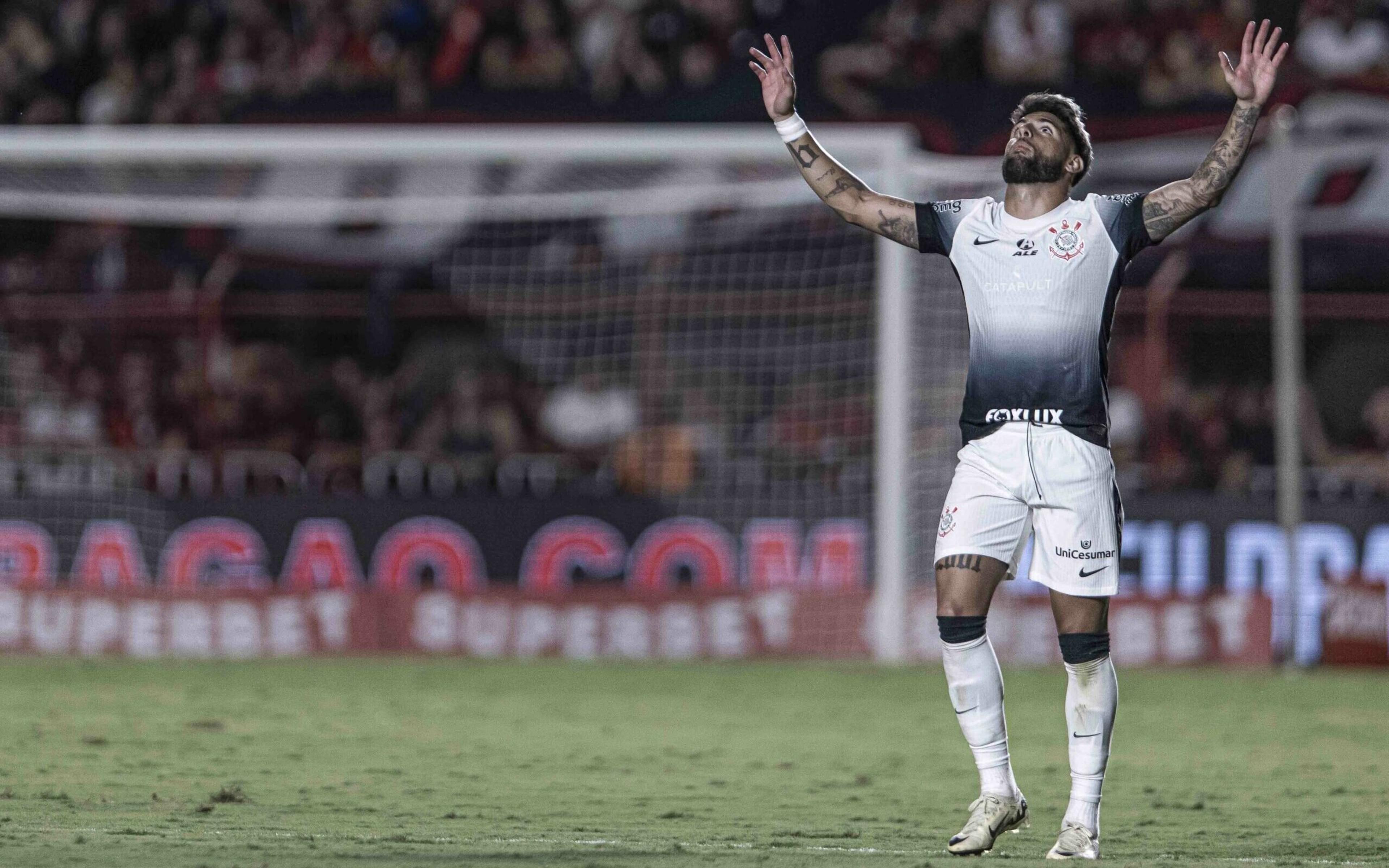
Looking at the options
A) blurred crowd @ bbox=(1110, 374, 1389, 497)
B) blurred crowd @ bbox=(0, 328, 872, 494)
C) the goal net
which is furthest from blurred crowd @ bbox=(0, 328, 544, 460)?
blurred crowd @ bbox=(1110, 374, 1389, 497)

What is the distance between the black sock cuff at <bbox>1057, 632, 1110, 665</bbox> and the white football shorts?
12cm

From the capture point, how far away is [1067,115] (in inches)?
236

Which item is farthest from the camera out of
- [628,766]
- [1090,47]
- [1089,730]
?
[1090,47]

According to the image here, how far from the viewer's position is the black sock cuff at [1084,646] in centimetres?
595

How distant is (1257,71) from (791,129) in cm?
138

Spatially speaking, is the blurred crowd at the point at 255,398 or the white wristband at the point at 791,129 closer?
the white wristband at the point at 791,129

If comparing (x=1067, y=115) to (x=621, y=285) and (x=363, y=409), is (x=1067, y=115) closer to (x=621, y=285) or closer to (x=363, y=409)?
(x=621, y=285)

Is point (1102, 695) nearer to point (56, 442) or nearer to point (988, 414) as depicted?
point (988, 414)

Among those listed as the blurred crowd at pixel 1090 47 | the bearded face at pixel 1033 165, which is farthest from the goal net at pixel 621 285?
the bearded face at pixel 1033 165

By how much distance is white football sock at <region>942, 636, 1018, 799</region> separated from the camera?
6012 millimetres

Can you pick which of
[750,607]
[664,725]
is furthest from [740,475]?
[664,725]

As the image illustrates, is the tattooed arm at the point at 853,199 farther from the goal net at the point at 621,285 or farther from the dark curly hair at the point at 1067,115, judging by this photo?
the goal net at the point at 621,285

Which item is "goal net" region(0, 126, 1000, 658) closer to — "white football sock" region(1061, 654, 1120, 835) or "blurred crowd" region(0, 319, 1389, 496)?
"blurred crowd" region(0, 319, 1389, 496)

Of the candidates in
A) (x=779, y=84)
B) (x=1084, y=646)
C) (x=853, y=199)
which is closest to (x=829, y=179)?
(x=853, y=199)
